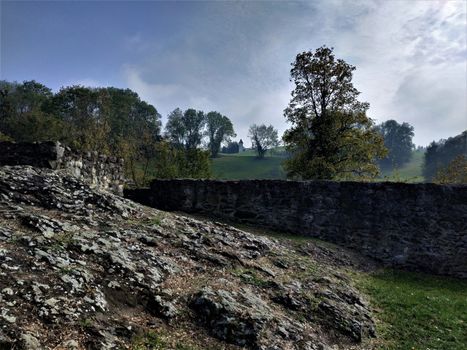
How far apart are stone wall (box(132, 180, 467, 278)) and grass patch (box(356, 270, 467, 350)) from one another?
162 cm

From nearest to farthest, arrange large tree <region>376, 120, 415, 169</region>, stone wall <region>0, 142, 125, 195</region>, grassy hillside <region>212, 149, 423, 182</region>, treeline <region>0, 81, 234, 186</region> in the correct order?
stone wall <region>0, 142, 125, 195</region>, treeline <region>0, 81, 234, 186</region>, grassy hillside <region>212, 149, 423, 182</region>, large tree <region>376, 120, 415, 169</region>

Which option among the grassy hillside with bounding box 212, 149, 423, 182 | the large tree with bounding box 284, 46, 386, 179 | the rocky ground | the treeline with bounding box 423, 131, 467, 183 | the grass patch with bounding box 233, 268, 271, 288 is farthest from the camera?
the treeline with bounding box 423, 131, 467, 183

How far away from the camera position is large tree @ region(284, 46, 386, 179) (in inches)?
1266

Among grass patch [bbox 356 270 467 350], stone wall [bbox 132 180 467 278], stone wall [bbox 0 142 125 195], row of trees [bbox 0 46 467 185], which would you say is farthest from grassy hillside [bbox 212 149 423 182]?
grass patch [bbox 356 270 467 350]

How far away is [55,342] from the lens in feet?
19.4

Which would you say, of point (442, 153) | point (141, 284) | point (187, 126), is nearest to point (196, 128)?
point (187, 126)

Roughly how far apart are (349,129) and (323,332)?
2631cm

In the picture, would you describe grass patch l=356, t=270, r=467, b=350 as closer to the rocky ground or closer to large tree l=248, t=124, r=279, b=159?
the rocky ground

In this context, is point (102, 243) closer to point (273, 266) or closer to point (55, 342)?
point (55, 342)

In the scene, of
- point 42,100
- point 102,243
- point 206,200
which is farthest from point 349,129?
point 42,100

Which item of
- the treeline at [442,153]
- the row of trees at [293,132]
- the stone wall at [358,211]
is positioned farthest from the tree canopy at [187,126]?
the stone wall at [358,211]

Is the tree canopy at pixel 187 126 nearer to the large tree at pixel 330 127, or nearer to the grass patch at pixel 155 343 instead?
the large tree at pixel 330 127

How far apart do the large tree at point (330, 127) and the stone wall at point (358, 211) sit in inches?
475

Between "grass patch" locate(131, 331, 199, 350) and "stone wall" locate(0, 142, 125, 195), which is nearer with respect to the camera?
"grass patch" locate(131, 331, 199, 350)
